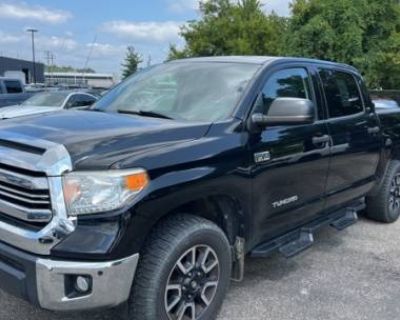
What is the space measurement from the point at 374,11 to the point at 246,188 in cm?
1957

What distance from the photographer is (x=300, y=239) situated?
4.46 m

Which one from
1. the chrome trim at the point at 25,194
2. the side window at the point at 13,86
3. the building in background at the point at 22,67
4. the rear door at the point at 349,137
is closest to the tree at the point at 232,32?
the side window at the point at 13,86

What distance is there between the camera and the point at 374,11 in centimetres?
2108

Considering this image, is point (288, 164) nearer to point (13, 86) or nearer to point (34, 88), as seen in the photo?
point (13, 86)

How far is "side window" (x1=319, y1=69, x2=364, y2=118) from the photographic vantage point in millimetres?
4832

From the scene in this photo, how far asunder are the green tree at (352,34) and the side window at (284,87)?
16.8 meters

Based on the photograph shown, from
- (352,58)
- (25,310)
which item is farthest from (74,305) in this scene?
(352,58)

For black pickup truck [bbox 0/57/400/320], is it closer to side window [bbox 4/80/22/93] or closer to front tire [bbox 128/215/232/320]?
front tire [bbox 128/215/232/320]

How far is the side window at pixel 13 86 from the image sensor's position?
16.9 meters

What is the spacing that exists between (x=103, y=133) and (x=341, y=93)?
2710 mm

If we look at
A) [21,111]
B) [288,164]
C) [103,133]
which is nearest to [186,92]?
[288,164]

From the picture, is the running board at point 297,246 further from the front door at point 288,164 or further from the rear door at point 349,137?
the rear door at point 349,137

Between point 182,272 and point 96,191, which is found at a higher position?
point 96,191

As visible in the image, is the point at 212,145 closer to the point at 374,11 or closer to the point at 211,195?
the point at 211,195
